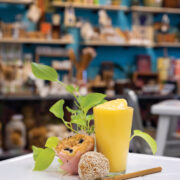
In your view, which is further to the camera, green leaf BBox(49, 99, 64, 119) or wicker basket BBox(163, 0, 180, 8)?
wicker basket BBox(163, 0, 180, 8)

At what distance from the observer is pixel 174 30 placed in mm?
4383

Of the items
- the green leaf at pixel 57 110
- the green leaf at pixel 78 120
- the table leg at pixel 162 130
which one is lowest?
the table leg at pixel 162 130

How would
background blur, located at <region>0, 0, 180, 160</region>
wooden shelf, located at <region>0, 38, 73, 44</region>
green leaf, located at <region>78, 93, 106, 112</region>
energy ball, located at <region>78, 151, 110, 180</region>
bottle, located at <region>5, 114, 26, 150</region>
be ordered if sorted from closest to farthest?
energy ball, located at <region>78, 151, 110, 180</region>
green leaf, located at <region>78, 93, 106, 112</region>
bottle, located at <region>5, 114, 26, 150</region>
background blur, located at <region>0, 0, 180, 160</region>
wooden shelf, located at <region>0, 38, 73, 44</region>

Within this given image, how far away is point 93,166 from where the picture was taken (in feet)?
2.14

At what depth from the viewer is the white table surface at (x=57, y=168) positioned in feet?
2.34

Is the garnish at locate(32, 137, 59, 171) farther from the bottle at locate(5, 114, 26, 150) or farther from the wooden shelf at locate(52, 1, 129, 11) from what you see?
the wooden shelf at locate(52, 1, 129, 11)

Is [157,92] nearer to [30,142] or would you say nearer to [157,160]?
[30,142]

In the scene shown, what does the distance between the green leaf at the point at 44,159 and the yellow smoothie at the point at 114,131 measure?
11cm

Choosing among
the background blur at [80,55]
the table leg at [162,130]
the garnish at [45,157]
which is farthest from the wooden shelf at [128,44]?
the garnish at [45,157]

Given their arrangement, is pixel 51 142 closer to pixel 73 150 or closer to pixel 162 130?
pixel 73 150

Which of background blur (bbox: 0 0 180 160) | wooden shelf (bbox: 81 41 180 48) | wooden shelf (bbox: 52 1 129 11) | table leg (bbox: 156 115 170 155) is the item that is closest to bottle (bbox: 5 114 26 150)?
background blur (bbox: 0 0 180 160)

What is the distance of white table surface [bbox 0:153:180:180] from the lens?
0.71 metres

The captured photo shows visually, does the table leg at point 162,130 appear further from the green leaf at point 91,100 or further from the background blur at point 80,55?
the green leaf at point 91,100

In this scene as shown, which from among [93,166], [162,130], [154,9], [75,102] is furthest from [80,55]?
[93,166]
